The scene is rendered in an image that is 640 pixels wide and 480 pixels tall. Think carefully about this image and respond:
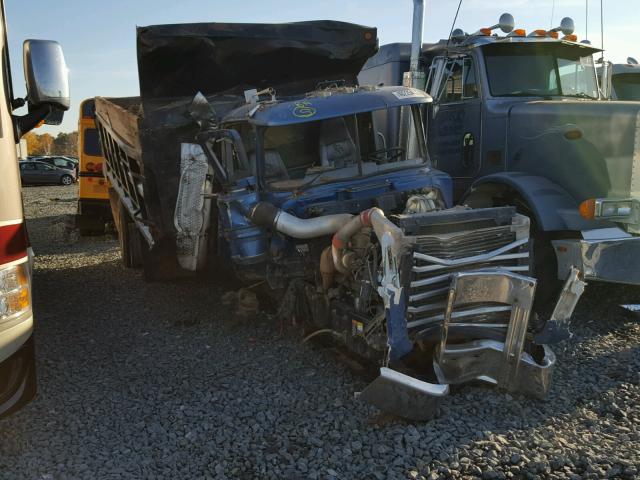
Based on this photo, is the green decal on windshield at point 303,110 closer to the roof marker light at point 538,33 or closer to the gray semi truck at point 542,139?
the gray semi truck at point 542,139

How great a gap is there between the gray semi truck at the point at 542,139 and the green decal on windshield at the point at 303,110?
943 mm

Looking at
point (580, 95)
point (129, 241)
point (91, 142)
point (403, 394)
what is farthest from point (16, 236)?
point (91, 142)

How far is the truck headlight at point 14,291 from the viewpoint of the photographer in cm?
338

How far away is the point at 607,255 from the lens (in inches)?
221

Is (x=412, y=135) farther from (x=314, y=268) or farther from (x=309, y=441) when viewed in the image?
(x=309, y=441)

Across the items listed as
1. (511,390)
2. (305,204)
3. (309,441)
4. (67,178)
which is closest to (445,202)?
(305,204)

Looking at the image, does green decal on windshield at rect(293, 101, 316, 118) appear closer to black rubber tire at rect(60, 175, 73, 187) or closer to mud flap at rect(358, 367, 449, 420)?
mud flap at rect(358, 367, 449, 420)

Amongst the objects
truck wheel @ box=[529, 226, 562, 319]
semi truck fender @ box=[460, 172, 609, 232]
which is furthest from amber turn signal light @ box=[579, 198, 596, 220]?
truck wheel @ box=[529, 226, 562, 319]

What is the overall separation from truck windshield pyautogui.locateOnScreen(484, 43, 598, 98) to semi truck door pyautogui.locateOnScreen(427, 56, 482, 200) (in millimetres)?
244

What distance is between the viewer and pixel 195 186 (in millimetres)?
6012

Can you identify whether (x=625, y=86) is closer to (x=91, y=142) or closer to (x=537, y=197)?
(x=537, y=197)

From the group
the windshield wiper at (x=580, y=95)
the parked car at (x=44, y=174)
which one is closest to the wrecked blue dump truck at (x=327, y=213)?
the windshield wiper at (x=580, y=95)

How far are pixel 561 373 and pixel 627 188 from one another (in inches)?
78.0

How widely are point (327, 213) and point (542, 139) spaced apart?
106 inches
